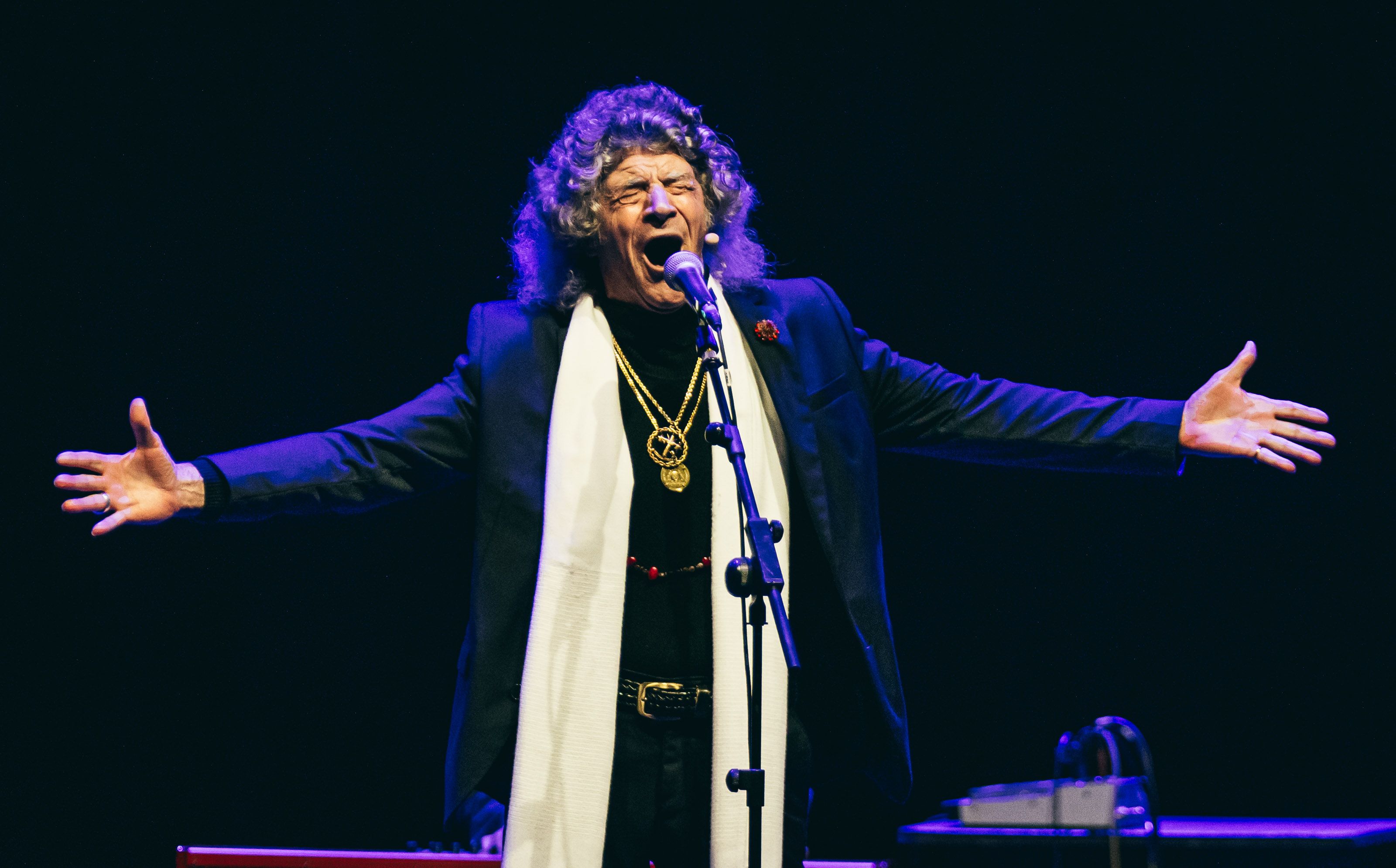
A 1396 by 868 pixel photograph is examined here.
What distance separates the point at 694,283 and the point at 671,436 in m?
0.46

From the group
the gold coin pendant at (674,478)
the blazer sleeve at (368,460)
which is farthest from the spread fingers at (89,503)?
the gold coin pendant at (674,478)

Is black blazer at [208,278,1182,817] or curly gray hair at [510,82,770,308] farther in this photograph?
curly gray hair at [510,82,770,308]

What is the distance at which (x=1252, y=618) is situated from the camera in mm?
3059

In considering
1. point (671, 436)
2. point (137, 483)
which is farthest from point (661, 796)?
point (137, 483)

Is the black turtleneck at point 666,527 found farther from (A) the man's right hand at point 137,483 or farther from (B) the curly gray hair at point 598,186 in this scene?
(A) the man's right hand at point 137,483

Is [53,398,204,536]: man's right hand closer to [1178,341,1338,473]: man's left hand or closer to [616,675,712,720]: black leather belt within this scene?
[616,675,712,720]: black leather belt

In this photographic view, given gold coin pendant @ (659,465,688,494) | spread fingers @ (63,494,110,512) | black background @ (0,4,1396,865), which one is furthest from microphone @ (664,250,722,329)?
black background @ (0,4,1396,865)

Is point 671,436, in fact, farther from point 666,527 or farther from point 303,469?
point 303,469

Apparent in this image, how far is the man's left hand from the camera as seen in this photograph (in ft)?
7.28

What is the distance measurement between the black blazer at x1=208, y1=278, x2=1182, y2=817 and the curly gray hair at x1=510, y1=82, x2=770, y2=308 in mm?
133

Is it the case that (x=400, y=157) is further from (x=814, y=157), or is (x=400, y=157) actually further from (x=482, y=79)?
(x=814, y=157)

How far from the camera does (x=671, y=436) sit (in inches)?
91.7

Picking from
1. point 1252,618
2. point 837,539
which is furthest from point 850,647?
point 1252,618

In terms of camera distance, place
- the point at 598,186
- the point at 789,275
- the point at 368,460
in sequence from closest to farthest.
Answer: the point at 368,460, the point at 598,186, the point at 789,275
